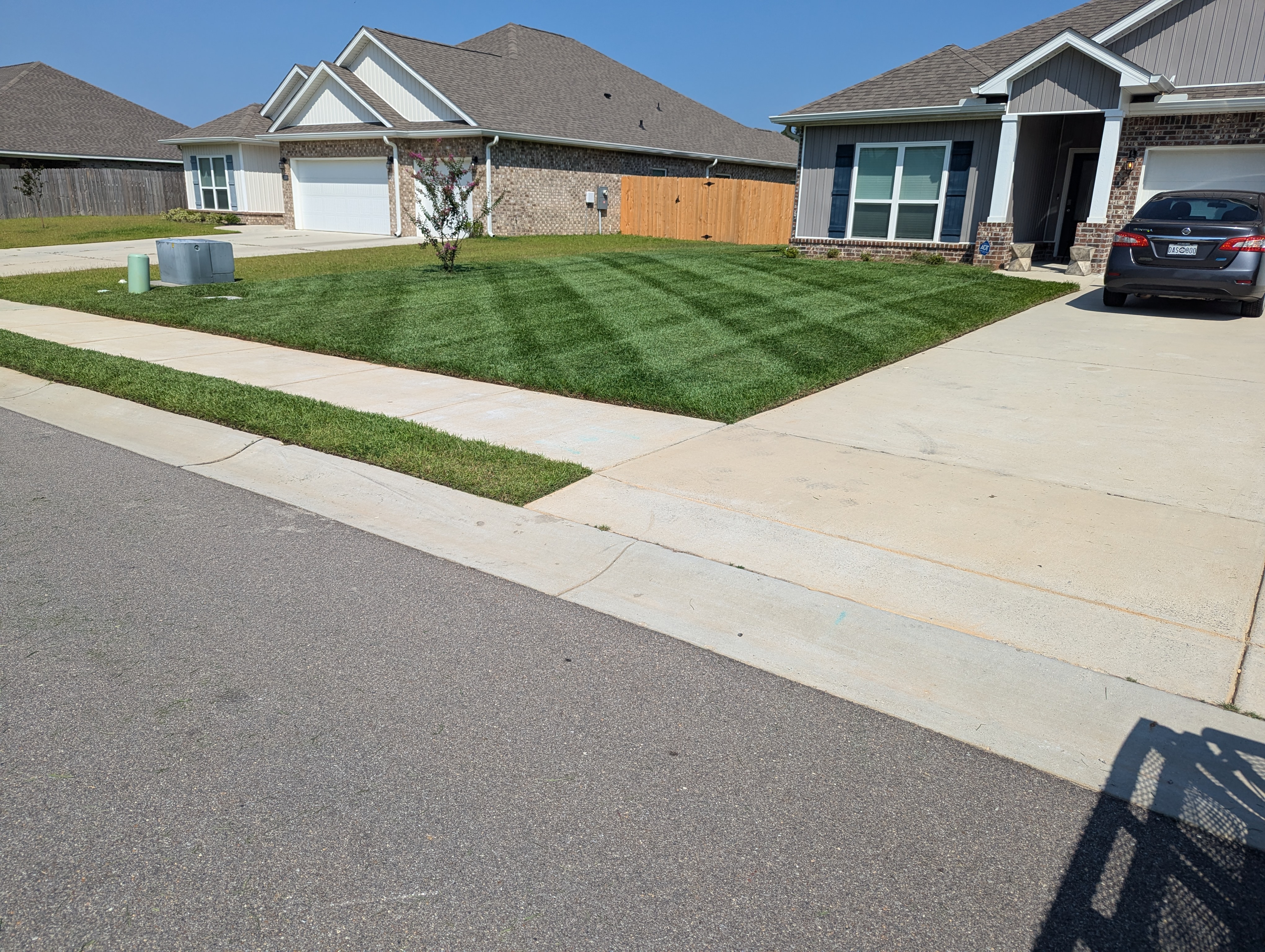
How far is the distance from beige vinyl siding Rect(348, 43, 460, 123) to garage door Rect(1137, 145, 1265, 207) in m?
18.3

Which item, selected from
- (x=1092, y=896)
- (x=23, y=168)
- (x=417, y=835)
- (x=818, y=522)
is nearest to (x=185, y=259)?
(x=818, y=522)

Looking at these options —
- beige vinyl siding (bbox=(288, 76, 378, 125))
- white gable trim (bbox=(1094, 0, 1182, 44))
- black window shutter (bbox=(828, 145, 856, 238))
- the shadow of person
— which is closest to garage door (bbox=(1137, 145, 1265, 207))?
white gable trim (bbox=(1094, 0, 1182, 44))

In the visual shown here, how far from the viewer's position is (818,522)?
18.5ft

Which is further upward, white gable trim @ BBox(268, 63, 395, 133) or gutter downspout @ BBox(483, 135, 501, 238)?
white gable trim @ BBox(268, 63, 395, 133)

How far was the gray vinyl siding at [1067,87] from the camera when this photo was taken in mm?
17438

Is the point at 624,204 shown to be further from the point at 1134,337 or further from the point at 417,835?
the point at 417,835

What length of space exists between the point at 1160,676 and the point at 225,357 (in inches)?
387

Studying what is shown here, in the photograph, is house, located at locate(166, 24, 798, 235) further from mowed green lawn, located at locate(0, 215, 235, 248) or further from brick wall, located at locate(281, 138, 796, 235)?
mowed green lawn, located at locate(0, 215, 235, 248)

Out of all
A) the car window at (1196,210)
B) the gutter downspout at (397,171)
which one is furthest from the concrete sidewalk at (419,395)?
the gutter downspout at (397,171)

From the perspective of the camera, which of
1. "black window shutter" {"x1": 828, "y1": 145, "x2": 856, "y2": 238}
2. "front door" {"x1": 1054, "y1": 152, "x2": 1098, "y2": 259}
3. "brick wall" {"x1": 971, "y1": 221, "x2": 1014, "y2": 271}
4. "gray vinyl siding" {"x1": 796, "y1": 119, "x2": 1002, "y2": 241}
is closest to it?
"brick wall" {"x1": 971, "y1": 221, "x2": 1014, "y2": 271}

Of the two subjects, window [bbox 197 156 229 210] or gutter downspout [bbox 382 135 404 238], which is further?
window [bbox 197 156 229 210]

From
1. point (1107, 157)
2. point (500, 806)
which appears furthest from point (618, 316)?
point (1107, 157)

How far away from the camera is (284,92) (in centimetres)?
3162

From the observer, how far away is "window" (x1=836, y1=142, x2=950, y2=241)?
67.7 feet
